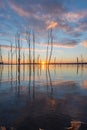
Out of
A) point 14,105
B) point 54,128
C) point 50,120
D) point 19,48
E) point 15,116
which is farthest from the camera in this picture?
point 19,48

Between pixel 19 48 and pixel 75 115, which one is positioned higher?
pixel 19 48

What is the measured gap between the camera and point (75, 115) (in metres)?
7.90

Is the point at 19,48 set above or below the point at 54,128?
above

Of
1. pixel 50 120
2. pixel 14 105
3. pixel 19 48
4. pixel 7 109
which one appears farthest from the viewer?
pixel 19 48

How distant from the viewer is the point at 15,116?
7641 mm

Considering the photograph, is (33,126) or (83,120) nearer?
(33,126)

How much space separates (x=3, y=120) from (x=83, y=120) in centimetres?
273

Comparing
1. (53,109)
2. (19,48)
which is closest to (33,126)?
(53,109)

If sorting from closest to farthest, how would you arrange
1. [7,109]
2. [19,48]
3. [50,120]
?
[50,120] < [7,109] < [19,48]

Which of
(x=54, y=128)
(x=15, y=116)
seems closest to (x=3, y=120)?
(x=15, y=116)

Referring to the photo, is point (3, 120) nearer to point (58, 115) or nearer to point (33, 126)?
point (33, 126)

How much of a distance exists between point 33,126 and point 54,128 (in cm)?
67

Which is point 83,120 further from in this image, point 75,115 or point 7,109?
point 7,109

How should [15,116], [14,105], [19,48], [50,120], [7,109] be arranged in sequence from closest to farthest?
[50,120] < [15,116] < [7,109] < [14,105] < [19,48]
